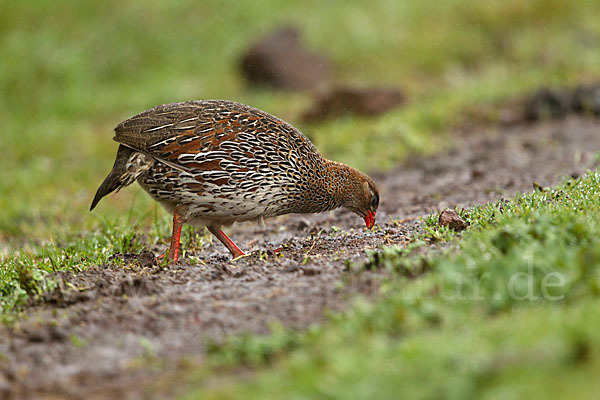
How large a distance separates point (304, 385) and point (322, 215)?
202 inches

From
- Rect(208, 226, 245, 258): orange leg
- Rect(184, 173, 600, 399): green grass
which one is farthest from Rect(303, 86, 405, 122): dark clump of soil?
Rect(184, 173, 600, 399): green grass

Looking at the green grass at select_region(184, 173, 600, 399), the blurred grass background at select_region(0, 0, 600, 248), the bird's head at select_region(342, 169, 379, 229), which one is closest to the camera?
the green grass at select_region(184, 173, 600, 399)

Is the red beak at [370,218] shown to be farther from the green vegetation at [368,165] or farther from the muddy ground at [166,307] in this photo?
the green vegetation at [368,165]

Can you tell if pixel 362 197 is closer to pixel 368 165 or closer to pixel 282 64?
pixel 368 165

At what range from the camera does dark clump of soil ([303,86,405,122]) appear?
12.4 m

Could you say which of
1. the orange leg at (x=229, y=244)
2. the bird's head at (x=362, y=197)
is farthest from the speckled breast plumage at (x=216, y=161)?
the bird's head at (x=362, y=197)

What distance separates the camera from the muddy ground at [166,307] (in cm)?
376

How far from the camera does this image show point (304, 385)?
3.19 m

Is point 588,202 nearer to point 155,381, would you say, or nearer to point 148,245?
point 155,381

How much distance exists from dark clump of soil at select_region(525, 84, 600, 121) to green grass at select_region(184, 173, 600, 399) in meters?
7.09

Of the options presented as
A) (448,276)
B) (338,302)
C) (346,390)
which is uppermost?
(448,276)

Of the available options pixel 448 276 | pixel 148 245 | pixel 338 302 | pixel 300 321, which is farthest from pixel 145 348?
pixel 148 245

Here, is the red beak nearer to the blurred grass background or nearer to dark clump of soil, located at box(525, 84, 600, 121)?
the blurred grass background

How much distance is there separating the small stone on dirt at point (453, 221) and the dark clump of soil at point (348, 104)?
679 cm
